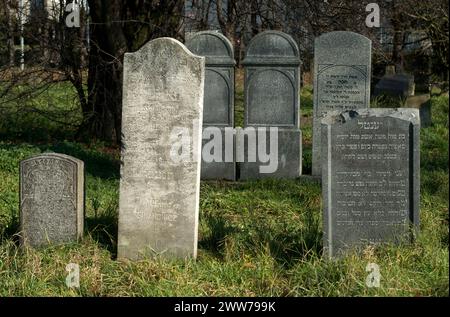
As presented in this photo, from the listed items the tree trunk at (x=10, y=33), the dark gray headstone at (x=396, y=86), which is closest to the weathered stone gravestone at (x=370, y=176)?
the tree trunk at (x=10, y=33)

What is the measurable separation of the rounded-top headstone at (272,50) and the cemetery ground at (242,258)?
2.03 m

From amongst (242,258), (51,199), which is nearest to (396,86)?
(242,258)

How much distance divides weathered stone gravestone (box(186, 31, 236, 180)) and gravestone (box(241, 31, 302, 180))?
22 cm

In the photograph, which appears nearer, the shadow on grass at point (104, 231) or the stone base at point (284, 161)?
the shadow on grass at point (104, 231)

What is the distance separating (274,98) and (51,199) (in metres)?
4.63

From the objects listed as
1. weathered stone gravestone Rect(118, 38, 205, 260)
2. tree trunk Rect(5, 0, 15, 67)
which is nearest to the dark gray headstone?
tree trunk Rect(5, 0, 15, 67)

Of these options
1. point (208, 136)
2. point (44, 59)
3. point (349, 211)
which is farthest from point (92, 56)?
point (349, 211)

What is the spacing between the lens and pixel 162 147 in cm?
668

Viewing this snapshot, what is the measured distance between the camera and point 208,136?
10.8m

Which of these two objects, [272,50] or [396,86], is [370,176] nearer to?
[272,50]

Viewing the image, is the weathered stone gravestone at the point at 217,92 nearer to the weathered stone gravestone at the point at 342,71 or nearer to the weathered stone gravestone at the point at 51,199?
the weathered stone gravestone at the point at 342,71

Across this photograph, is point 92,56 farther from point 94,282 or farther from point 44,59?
point 94,282

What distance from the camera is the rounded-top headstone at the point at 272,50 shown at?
10594 mm

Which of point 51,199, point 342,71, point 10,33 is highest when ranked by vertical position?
point 10,33
